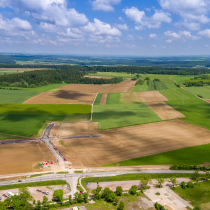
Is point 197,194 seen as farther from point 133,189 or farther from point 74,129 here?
point 74,129

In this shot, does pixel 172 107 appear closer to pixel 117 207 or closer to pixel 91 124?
pixel 91 124

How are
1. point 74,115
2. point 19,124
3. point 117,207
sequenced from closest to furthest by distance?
point 117,207 → point 19,124 → point 74,115

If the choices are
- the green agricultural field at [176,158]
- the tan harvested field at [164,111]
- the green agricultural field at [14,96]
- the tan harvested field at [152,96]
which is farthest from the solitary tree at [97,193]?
the green agricultural field at [14,96]

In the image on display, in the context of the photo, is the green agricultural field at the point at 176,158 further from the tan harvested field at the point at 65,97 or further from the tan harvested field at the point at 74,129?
the tan harvested field at the point at 65,97

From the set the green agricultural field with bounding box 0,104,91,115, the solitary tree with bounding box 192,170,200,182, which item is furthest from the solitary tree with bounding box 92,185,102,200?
the green agricultural field with bounding box 0,104,91,115

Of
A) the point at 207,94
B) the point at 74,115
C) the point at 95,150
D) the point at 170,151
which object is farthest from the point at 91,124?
the point at 207,94

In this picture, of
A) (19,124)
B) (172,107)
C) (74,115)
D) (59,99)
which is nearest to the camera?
(19,124)
